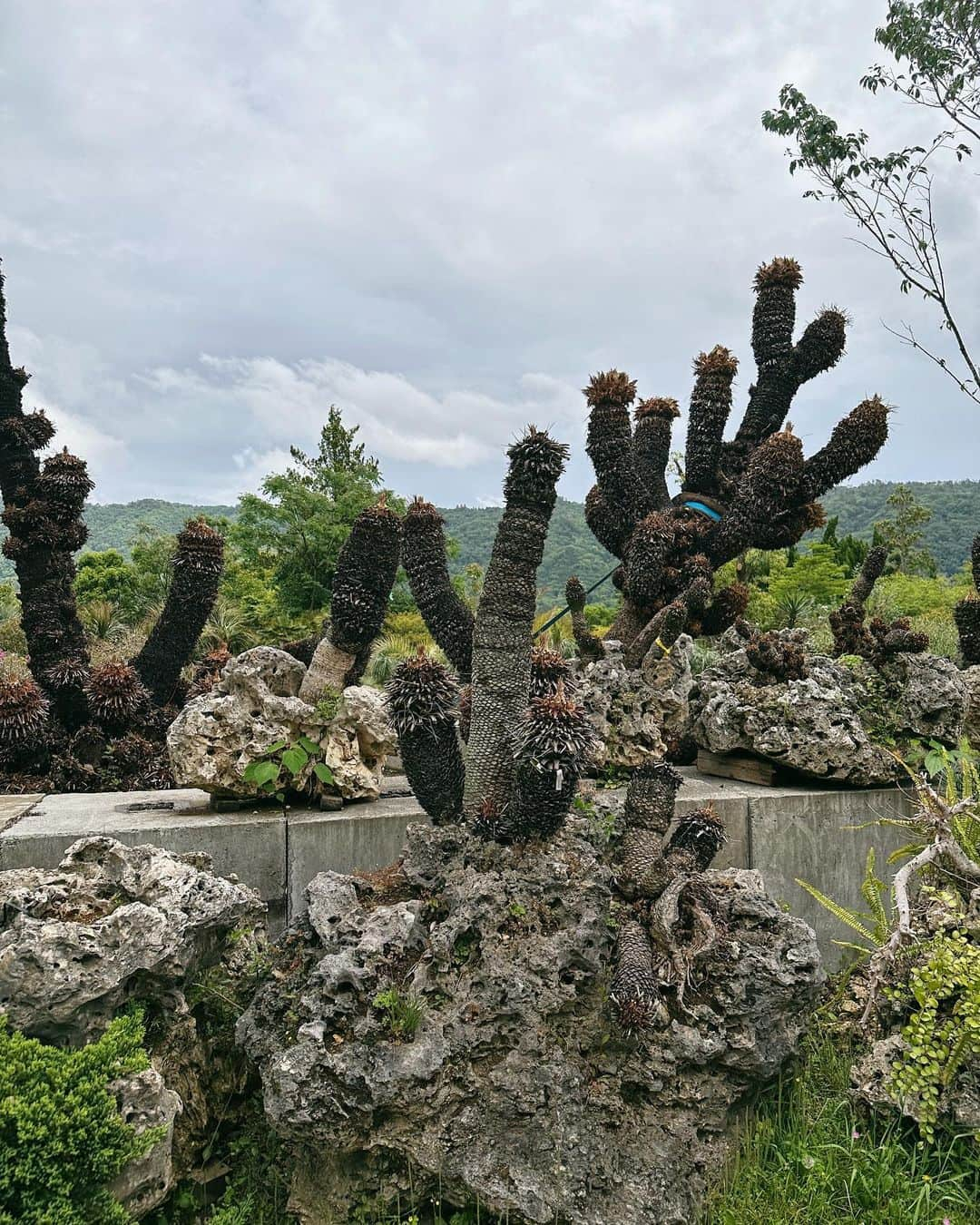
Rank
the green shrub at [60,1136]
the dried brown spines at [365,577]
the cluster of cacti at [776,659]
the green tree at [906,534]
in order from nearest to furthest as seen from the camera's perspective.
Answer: the green shrub at [60,1136] → the dried brown spines at [365,577] → the cluster of cacti at [776,659] → the green tree at [906,534]

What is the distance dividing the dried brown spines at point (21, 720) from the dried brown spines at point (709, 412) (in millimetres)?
5034

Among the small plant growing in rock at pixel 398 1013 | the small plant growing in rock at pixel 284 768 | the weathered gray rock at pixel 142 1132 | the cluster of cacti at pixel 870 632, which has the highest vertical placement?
the cluster of cacti at pixel 870 632

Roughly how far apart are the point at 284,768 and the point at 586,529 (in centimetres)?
4157

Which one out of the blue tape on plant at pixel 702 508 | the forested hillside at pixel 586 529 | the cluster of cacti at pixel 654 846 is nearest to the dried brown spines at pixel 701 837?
the cluster of cacti at pixel 654 846

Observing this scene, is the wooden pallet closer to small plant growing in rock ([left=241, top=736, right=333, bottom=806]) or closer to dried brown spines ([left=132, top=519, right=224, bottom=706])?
small plant growing in rock ([left=241, top=736, right=333, bottom=806])

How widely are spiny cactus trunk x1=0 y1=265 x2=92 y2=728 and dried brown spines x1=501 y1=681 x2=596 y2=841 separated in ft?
12.0

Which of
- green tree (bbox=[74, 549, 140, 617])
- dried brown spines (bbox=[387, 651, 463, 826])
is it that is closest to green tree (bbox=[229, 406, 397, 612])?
green tree (bbox=[74, 549, 140, 617])

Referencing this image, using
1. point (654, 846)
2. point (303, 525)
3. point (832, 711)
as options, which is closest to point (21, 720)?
point (654, 846)

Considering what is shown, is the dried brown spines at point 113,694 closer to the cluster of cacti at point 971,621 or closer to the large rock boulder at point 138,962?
the large rock boulder at point 138,962

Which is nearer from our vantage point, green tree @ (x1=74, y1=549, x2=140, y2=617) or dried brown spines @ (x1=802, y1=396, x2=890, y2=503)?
dried brown spines @ (x1=802, y1=396, x2=890, y2=503)

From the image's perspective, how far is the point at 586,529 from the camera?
45219 millimetres

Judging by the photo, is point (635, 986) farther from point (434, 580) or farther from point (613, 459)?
point (613, 459)

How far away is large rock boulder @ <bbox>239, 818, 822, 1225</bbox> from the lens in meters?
2.73

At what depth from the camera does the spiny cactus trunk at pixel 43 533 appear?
5688mm
